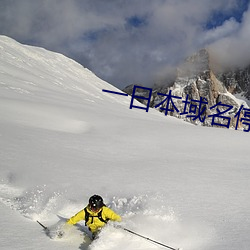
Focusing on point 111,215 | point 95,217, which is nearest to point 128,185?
point 111,215

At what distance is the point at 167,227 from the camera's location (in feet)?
17.3

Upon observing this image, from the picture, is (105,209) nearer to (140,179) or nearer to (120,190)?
(120,190)

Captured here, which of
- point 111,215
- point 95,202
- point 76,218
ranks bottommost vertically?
point 76,218

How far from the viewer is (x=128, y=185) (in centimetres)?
714

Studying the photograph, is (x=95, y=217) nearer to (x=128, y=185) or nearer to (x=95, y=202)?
(x=95, y=202)

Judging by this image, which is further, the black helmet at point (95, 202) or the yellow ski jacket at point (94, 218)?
the yellow ski jacket at point (94, 218)

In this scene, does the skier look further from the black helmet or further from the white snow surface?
the white snow surface

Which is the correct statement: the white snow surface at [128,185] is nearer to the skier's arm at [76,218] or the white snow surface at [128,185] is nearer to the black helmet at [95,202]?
the skier's arm at [76,218]

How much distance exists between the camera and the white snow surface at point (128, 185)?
4.93 m

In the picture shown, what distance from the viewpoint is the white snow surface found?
Result: 194 inches

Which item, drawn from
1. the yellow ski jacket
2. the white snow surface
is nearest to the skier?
the yellow ski jacket

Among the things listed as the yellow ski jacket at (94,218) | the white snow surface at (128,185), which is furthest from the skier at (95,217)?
the white snow surface at (128,185)

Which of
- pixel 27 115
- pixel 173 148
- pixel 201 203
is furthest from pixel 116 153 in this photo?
pixel 27 115

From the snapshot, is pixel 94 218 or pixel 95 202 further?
pixel 94 218
